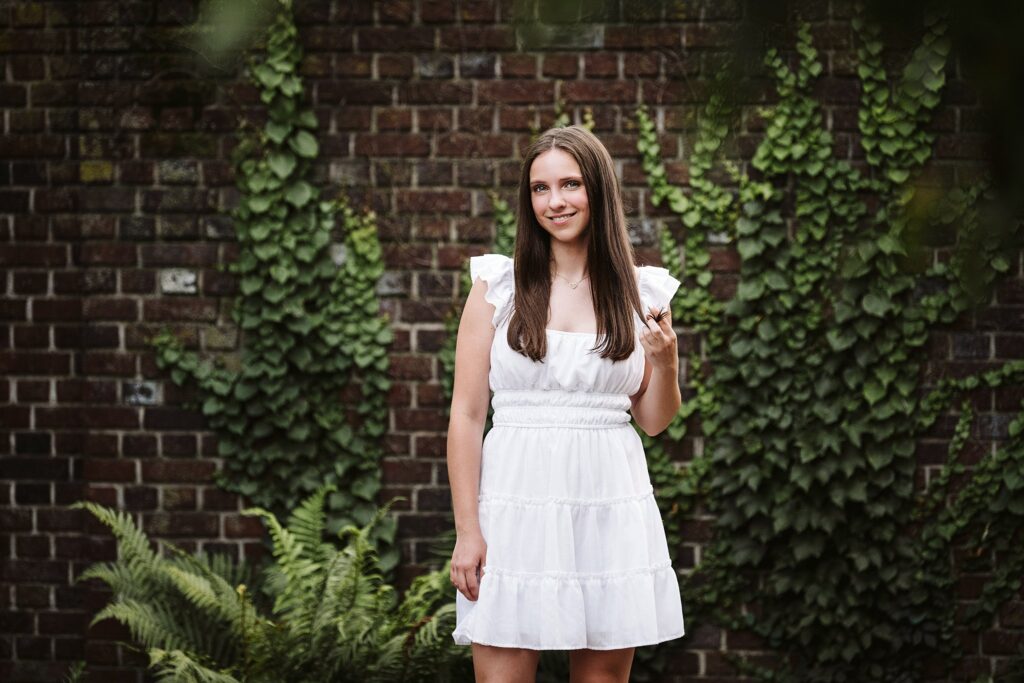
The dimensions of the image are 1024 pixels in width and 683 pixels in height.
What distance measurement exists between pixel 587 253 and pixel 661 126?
1.66 meters

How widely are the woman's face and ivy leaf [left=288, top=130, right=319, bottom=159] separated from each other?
6.04 ft

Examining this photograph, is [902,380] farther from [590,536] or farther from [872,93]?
[590,536]

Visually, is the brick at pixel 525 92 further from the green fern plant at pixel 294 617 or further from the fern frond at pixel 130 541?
the fern frond at pixel 130 541

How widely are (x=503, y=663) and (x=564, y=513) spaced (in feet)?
1.23

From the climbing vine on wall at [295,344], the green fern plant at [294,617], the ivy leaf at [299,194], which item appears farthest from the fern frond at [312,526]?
the ivy leaf at [299,194]

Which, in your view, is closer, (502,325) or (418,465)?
(502,325)

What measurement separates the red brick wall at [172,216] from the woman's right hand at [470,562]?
1718 millimetres

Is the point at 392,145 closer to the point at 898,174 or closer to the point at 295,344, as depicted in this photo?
the point at 295,344

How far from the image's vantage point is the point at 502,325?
2.32 meters

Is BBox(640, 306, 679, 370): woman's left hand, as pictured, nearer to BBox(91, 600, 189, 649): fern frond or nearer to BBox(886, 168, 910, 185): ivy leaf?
BBox(886, 168, 910, 185): ivy leaf

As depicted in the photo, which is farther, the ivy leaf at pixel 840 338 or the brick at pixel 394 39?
the brick at pixel 394 39

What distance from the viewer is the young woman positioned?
2205 mm

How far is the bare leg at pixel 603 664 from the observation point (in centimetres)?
230

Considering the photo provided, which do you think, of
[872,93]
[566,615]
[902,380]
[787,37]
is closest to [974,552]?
[902,380]
